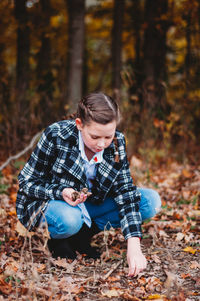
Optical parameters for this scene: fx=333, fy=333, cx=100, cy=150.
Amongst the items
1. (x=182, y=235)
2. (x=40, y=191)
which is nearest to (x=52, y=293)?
→ (x=40, y=191)

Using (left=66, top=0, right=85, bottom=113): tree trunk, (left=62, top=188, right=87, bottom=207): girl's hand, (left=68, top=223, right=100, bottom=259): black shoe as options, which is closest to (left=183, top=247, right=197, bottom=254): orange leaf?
(left=68, top=223, right=100, bottom=259): black shoe

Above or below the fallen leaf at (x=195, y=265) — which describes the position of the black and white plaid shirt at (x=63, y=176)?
above

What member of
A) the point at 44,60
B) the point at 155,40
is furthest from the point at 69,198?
the point at 44,60

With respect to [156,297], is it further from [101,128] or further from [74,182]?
[101,128]

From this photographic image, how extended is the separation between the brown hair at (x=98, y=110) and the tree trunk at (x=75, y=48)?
3.39m

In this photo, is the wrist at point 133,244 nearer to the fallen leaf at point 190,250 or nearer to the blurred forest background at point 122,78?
the fallen leaf at point 190,250

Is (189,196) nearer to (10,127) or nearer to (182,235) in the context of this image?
(182,235)

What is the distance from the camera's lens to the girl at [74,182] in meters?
2.31

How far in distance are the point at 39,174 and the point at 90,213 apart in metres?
0.53

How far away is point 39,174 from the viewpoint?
2.49 meters

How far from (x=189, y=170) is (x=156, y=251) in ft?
9.80

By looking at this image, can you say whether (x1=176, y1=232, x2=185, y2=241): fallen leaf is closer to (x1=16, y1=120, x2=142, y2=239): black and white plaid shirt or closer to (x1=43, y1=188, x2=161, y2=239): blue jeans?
(x1=43, y1=188, x2=161, y2=239): blue jeans

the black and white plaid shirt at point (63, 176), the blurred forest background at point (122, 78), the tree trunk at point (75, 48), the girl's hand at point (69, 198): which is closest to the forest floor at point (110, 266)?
the black and white plaid shirt at point (63, 176)

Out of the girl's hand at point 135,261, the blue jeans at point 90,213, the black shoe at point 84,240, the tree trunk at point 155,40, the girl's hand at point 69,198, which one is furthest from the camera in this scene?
the tree trunk at point 155,40
